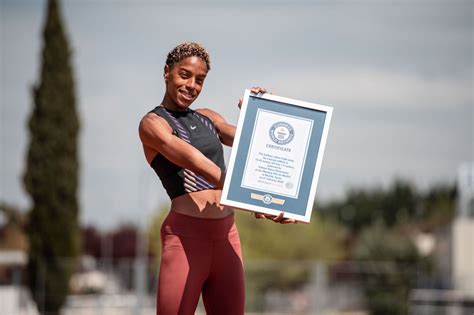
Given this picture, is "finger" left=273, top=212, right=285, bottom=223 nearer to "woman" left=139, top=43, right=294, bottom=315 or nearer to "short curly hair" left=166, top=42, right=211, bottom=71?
"woman" left=139, top=43, right=294, bottom=315

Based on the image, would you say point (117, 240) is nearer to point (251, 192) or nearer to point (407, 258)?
point (407, 258)

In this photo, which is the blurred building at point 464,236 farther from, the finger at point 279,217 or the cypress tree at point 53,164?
the finger at point 279,217

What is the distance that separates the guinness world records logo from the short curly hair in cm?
54

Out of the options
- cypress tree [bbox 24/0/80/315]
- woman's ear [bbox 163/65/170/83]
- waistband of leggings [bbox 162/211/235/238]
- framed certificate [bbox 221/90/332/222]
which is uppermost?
cypress tree [bbox 24/0/80/315]

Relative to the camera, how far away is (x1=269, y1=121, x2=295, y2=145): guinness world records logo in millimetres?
4422

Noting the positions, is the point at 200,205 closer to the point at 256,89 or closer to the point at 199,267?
the point at 199,267

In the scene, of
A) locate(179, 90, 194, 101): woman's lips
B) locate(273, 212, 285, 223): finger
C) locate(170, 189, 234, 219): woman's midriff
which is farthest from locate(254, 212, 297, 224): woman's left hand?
locate(179, 90, 194, 101): woman's lips

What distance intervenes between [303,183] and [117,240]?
165ft

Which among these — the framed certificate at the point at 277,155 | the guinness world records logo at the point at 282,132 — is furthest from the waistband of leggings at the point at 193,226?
the guinness world records logo at the point at 282,132

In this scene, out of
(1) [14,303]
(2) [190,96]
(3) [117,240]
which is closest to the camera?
(2) [190,96]

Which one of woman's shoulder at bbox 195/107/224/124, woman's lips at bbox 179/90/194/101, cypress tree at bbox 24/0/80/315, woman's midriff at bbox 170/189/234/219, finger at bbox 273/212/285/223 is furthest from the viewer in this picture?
cypress tree at bbox 24/0/80/315

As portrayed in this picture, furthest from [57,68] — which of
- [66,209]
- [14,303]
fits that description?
[14,303]

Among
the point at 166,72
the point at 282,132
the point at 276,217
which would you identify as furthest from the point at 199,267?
the point at 166,72

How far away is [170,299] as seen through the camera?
14.6ft
